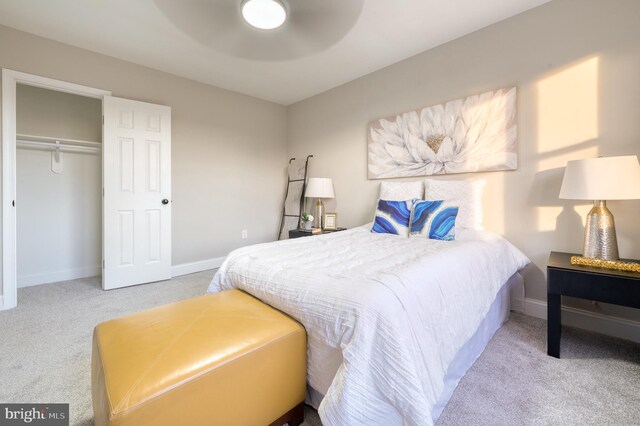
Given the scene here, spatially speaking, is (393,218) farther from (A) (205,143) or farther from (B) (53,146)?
(B) (53,146)

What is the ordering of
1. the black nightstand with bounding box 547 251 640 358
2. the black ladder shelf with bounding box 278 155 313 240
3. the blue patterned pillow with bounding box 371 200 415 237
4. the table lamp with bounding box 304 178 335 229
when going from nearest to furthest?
1. the black nightstand with bounding box 547 251 640 358
2. the blue patterned pillow with bounding box 371 200 415 237
3. the table lamp with bounding box 304 178 335 229
4. the black ladder shelf with bounding box 278 155 313 240

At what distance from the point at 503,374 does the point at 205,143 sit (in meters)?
3.86

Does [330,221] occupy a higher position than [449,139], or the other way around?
[449,139]

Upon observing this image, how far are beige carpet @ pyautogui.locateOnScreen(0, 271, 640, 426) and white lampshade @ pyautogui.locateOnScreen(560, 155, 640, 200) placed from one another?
100 cm

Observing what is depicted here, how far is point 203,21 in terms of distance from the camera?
2.00m

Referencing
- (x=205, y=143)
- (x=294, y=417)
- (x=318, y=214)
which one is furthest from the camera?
(x=318, y=214)

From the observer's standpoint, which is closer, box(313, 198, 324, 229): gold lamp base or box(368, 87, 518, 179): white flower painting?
box(368, 87, 518, 179): white flower painting

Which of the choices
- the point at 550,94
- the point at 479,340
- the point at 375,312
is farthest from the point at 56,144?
the point at 550,94

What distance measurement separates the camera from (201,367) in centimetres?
89

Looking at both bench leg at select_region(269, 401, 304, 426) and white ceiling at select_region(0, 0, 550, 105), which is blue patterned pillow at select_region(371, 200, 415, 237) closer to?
white ceiling at select_region(0, 0, 550, 105)

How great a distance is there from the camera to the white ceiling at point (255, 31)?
1813mm

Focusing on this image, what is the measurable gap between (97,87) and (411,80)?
11.1 feet

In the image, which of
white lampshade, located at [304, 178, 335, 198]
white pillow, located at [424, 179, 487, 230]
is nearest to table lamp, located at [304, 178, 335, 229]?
white lampshade, located at [304, 178, 335, 198]

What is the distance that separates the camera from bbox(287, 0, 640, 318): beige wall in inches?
74.3
